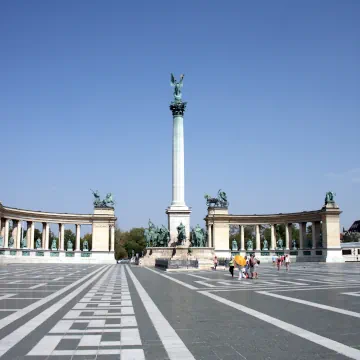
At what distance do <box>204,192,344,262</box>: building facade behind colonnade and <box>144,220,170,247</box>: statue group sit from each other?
32.1 meters

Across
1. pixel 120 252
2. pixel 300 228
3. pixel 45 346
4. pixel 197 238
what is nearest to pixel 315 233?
pixel 300 228

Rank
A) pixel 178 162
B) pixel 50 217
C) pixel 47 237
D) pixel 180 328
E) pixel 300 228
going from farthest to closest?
pixel 300 228 → pixel 47 237 → pixel 50 217 → pixel 178 162 → pixel 180 328

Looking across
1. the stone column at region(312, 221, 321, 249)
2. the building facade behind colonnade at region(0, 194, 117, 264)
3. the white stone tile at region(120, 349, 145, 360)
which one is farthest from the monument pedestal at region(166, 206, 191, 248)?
the white stone tile at region(120, 349, 145, 360)

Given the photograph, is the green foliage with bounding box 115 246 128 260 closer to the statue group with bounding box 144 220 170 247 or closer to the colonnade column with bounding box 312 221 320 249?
the colonnade column with bounding box 312 221 320 249

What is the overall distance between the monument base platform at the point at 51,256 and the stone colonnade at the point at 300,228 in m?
23.5

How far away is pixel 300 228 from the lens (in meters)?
98.3

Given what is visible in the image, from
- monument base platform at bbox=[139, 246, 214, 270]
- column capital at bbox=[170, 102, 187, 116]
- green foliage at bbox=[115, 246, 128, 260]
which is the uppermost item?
column capital at bbox=[170, 102, 187, 116]

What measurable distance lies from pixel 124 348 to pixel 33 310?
276 inches

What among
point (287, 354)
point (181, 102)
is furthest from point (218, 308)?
point (181, 102)

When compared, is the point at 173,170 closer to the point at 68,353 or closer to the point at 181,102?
the point at 181,102

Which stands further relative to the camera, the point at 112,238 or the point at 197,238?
the point at 112,238

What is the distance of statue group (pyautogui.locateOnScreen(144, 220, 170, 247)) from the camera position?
215ft

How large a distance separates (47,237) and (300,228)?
2121 inches

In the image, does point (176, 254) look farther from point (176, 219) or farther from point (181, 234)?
point (176, 219)
